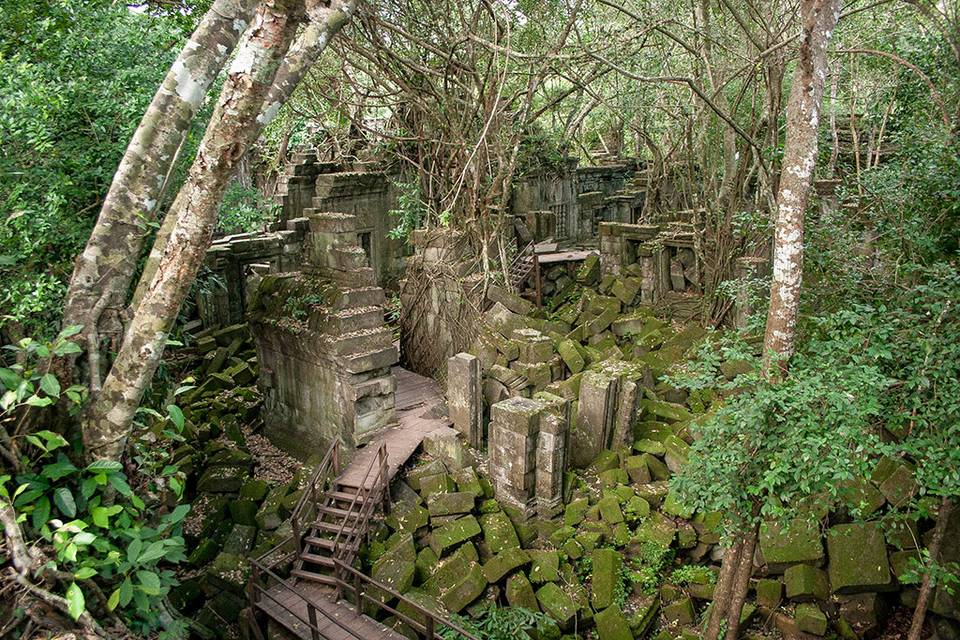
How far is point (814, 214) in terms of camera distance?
738 centimetres

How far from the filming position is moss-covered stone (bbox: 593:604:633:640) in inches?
303

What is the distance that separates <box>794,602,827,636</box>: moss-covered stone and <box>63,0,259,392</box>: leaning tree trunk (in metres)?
7.43

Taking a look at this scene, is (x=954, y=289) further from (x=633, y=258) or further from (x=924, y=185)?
(x=633, y=258)

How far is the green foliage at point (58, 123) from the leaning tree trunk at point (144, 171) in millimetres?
362

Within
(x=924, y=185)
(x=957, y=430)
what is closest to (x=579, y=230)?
(x=924, y=185)

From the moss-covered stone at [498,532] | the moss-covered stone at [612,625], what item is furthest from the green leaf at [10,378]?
the moss-covered stone at [612,625]

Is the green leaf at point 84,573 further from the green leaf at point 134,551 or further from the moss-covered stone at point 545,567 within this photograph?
the moss-covered stone at point 545,567

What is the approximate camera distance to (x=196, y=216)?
4.73 metres

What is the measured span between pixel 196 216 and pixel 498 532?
19.8 ft

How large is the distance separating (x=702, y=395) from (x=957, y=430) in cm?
670

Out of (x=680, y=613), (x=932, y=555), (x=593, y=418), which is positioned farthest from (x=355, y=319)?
(x=932, y=555)

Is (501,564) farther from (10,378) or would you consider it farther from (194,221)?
(10,378)

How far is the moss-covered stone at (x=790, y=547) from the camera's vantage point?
303 inches

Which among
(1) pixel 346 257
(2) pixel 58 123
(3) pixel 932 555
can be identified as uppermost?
(2) pixel 58 123
